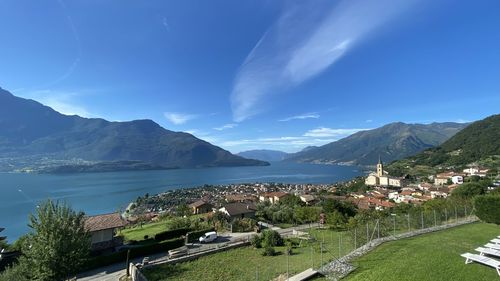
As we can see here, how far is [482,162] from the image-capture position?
129 m

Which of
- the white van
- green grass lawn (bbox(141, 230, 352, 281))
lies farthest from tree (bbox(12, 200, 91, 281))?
the white van

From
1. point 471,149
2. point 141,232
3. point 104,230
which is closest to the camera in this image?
point 104,230

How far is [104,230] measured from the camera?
25.1 meters

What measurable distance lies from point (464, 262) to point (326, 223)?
23.3 metres

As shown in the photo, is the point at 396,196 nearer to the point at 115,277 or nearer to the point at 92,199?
the point at 115,277

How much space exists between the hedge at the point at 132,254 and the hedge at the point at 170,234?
2.85 m

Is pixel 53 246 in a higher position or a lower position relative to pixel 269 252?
higher

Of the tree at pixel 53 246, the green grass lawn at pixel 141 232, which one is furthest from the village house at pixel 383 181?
the tree at pixel 53 246

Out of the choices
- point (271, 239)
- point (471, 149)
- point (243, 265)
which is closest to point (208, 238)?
point (271, 239)

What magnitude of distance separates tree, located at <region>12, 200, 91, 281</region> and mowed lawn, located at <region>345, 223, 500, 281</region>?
44.9ft

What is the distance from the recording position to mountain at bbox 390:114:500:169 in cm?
14026

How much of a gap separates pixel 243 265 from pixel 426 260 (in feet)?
36.0

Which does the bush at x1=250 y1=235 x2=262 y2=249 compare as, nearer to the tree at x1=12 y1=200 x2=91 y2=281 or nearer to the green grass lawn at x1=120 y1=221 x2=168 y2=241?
the tree at x1=12 y1=200 x2=91 y2=281

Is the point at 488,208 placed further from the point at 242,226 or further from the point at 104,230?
the point at 104,230
